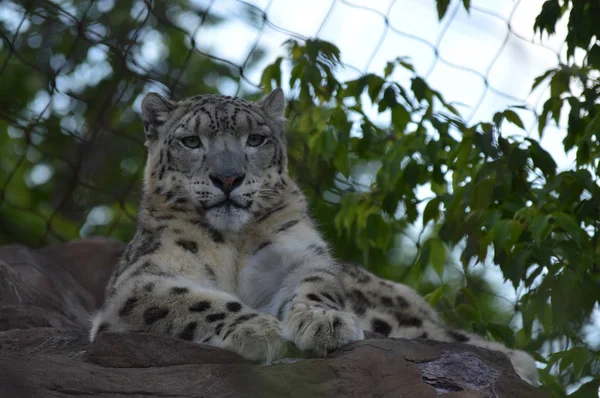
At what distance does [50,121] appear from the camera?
3539 mm

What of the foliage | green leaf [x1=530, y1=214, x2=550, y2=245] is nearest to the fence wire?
the foliage

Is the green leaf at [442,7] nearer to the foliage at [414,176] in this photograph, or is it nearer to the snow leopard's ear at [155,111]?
the foliage at [414,176]

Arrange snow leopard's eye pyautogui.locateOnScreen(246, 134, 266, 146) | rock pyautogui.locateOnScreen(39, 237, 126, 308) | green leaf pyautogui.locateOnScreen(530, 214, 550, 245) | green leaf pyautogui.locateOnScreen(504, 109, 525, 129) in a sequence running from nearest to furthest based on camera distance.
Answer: green leaf pyautogui.locateOnScreen(530, 214, 550, 245) → green leaf pyautogui.locateOnScreen(504, 109, 525, 129) → snow leopard's eye pyautogui.locateOnScreen(246, 134, 266, 146) → rock pyautogui.locateOnScreen(39, 237, 126, 308)

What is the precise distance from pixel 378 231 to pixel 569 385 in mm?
742

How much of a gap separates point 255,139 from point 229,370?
0.92m

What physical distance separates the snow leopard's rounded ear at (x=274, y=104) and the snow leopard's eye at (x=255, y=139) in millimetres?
155

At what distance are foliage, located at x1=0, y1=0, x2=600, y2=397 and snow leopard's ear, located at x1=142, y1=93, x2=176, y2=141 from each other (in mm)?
280

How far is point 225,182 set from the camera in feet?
7.43

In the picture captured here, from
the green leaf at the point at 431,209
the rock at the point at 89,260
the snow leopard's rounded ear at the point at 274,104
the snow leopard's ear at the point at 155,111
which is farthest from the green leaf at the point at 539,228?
the rock at the point at 89,260

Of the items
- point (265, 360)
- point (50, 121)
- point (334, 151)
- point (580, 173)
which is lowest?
point (50, 121)

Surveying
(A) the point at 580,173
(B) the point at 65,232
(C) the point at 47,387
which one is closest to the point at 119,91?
(B) the point at 65,232

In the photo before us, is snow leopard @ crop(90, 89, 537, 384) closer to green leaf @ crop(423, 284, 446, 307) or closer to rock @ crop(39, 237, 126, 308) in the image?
green leaf @ crop(423, 284, 446, 307)

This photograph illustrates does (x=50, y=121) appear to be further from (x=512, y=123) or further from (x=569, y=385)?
(x=569, y=385)

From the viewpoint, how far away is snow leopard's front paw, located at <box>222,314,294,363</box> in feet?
5.75
